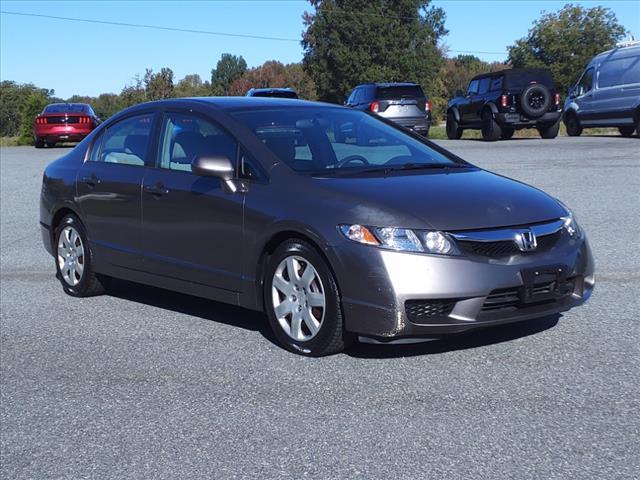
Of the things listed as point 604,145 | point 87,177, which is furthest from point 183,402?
point 604,145

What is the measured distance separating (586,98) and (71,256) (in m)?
21.2

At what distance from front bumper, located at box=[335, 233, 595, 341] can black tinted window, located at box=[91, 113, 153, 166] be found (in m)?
2.36

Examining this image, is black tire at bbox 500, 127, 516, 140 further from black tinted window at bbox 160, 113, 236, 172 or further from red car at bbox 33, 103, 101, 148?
black tinted window at bbox 160, 113, 236, 172

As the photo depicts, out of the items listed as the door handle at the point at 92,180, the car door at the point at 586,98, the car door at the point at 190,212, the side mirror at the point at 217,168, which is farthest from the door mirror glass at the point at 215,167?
the car door at the point at 586,98

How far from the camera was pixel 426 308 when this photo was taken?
4.98 meters

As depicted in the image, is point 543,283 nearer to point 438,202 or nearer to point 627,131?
point 438,202

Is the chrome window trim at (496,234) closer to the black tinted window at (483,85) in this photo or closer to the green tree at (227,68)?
the black tinted window at (483,85)

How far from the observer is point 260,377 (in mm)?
5113

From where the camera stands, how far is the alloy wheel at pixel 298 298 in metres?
5.34

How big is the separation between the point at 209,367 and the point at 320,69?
7122 centimetres

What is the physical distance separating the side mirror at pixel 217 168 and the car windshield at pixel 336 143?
1.00 feet

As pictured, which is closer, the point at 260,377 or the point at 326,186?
the point at 260,377

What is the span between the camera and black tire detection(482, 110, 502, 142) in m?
24.9

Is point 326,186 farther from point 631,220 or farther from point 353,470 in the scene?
point 631,220
